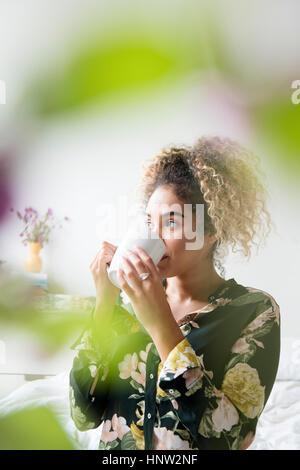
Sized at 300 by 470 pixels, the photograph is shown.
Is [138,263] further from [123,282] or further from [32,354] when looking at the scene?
[32,354]

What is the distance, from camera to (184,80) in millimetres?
651

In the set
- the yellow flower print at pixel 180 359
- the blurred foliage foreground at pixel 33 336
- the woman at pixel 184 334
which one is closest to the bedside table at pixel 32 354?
the blurred foliage foreground at pixel 33 336

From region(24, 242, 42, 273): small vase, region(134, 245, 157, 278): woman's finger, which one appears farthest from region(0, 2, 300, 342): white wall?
region(134, 245, 157, 278): woman's finger

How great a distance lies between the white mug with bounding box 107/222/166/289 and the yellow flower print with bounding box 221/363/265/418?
0.42 ft

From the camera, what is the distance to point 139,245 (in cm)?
42

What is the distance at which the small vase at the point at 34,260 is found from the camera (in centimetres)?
65

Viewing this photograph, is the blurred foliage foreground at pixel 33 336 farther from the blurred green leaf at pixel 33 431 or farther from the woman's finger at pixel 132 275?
the woman's finger at pixel 132 275

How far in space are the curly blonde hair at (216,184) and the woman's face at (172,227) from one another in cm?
1

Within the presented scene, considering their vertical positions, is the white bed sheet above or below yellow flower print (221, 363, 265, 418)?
below

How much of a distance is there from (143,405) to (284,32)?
53 centimetres

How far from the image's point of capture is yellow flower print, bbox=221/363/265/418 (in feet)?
1.37

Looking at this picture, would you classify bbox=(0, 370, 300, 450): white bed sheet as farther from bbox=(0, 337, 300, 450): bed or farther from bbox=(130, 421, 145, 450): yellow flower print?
bbox=(130, 421, 145, 450): yellow flower print

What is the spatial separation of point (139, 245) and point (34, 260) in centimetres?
28

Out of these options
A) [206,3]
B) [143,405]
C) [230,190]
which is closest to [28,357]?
[143,405]
